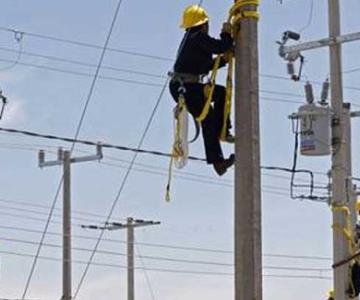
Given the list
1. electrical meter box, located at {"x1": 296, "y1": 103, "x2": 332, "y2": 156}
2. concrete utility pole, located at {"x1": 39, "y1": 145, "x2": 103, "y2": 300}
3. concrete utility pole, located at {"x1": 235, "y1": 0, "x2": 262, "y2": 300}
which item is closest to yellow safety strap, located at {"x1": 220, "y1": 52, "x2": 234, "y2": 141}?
concrete utility pole, located at {"x1": 235, "y1": 0, "x2": 262, "y2": 300}

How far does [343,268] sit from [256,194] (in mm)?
6479

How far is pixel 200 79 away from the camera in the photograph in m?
8.11

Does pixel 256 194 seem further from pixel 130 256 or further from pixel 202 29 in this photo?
pixel 130 256

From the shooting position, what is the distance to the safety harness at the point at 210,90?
298 inches

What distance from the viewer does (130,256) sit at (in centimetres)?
3959

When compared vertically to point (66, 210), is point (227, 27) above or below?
below

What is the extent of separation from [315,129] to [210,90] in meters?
5.78

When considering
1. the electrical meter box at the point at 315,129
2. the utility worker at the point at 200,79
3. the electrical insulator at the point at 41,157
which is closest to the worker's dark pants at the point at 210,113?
the utility worker at the point at 200,79

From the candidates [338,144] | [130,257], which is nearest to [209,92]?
[338,144]

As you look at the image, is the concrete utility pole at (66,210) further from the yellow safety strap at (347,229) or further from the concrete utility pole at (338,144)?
the yellow safety strap at (347,229)

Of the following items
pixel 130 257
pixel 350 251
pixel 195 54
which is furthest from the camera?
pixel 130 257

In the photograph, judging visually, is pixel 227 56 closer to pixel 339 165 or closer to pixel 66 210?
pixel 339 165

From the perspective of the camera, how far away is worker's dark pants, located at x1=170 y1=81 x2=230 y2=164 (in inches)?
311

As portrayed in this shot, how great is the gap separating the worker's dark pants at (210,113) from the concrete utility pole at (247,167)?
Result: 386mm
